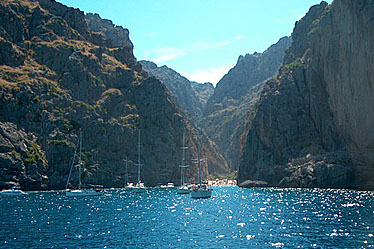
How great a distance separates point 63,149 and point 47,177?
13.0m

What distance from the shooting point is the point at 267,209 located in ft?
281

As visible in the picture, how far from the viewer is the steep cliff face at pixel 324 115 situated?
141250 millimetres

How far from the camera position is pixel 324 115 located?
167 m

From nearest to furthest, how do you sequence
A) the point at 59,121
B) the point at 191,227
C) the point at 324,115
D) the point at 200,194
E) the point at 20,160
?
the point at 191,227 → the point at 200,194 → the point at 20,160 → the point at 59,121 → the point at 324,115

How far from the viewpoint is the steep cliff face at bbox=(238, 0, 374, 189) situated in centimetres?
14125

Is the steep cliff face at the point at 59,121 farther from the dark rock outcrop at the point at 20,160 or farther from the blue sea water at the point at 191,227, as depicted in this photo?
the blue sea water at the point at 191,227

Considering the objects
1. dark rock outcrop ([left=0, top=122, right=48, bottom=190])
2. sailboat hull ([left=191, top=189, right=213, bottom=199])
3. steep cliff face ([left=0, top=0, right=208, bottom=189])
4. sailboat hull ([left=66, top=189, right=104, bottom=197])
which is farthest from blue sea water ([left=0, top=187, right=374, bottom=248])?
steep cliff face ([left=0, top=0, right=208, bottom=189])

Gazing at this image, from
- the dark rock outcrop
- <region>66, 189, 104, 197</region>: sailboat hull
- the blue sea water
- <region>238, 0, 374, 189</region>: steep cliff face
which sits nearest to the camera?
the blue sea water

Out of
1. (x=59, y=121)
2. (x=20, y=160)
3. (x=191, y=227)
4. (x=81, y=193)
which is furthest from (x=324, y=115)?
(x=191, y=227)

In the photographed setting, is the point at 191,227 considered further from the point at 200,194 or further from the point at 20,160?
the point at 20,160

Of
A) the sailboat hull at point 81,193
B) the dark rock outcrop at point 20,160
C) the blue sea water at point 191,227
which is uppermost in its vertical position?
the dark rock outcrop at point 20,160

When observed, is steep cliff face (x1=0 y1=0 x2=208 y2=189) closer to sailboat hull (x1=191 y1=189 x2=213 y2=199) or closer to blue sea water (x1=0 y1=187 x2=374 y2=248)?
→ sailboat hull (x1=191 y1=189 x2=213 y2=199)

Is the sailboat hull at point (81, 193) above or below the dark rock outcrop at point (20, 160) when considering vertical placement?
below

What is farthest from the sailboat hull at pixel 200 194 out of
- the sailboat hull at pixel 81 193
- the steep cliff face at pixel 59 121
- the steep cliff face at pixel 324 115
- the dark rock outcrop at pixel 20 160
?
the dark rock outcrop at pixel 20 160
